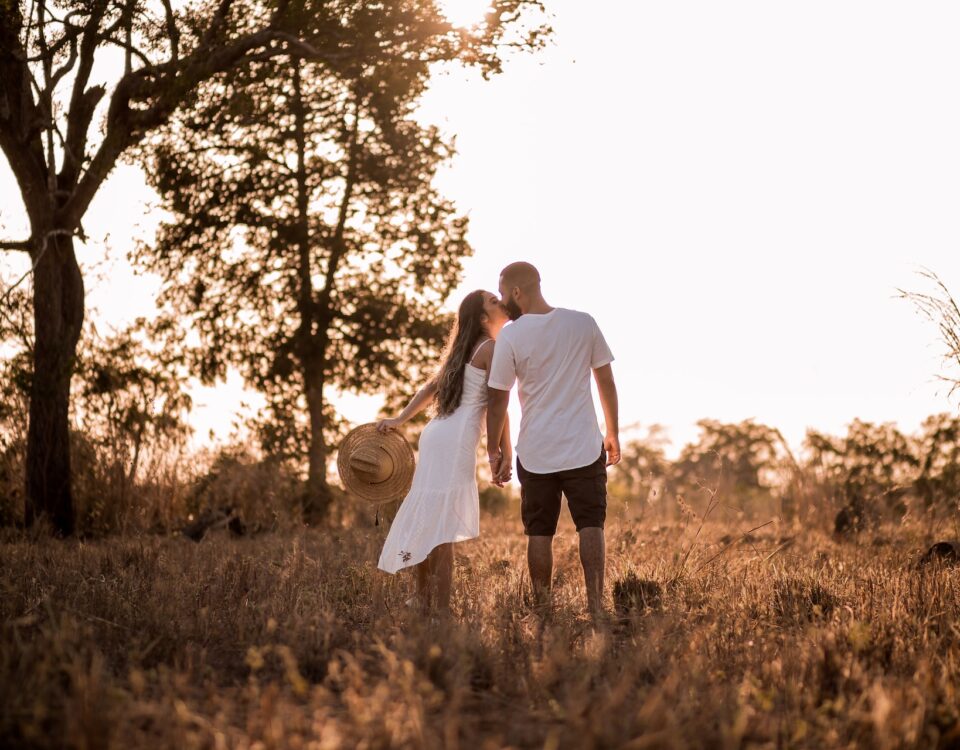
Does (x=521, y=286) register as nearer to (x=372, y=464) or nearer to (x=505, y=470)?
(x=505, y=470)

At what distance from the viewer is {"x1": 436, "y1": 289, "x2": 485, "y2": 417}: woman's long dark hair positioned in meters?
6.27

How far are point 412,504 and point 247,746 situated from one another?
311 centimetres

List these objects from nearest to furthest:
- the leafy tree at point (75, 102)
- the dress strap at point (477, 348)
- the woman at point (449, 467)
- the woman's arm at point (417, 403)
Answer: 1. the woman at point (449, 467)
2. the dress strap at point (477, 348)
3. the woman's arm at point (417, 403)
4. the leafy tree at point (75, 102)

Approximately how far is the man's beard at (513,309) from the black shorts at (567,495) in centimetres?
92

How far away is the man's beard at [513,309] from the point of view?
6246mm

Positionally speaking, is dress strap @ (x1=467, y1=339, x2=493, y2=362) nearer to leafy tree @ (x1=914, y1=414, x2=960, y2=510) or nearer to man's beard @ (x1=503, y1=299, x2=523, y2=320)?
man's beard @ (x1=503, y1=299, x2=523, y2=320)

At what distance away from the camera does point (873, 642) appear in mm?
4609

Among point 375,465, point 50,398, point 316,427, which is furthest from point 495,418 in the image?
point 316,427

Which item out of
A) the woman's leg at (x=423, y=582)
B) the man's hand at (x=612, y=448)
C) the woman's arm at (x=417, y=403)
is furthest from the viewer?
the woman's arm at (x=417, y=403)

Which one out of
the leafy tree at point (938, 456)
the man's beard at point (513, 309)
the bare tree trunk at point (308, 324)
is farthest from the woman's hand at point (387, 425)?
the leafy tree at point (938, 456)

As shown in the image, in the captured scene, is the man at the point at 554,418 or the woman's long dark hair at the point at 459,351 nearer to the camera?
the man at the point at 554,418

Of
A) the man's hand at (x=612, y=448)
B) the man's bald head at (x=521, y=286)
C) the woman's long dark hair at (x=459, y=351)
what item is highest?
the man's bald head at (x=521, y=286)

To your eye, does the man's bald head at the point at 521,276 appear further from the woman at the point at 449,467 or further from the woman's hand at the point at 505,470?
the woman's hand at the point at 505,470

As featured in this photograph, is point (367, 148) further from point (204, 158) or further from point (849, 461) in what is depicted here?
point (849, 461)
